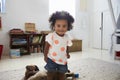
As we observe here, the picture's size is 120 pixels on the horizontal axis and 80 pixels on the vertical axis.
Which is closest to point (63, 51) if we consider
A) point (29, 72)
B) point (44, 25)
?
point (29, 72)

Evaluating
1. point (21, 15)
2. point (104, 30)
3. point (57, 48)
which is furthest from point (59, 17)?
point (104, 30)

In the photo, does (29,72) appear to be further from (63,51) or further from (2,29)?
(2,29)

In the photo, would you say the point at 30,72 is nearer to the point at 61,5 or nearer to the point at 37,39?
the point at 37,39

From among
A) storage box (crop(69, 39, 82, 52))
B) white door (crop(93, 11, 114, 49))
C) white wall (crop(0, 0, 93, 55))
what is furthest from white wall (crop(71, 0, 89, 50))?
storage box (crop(69, 39, 82, 52))

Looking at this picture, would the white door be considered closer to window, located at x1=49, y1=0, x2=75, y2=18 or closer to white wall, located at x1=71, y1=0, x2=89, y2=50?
white wall, located at x1=71, y1=0, x2=89, y2=50

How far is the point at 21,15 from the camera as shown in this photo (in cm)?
498

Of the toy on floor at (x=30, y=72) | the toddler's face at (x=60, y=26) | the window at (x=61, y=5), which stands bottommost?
the toy on floor at (x=30, y=72)

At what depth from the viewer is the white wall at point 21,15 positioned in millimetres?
4734

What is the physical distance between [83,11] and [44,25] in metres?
1.85

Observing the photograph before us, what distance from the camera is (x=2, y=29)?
4.68 metres

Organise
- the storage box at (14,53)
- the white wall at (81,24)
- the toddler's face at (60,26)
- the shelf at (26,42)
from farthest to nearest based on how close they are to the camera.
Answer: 1. the white wall at (81,24)
2. the shelf at (26,42)
3. the storage box at (14,53)
4. the toddler's face at (60,26)

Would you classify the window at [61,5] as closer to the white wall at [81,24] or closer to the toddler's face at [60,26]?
the white wall at [81,24]

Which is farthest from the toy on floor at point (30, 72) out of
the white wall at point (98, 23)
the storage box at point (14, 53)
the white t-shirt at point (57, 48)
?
the white wall at point (98, 23)

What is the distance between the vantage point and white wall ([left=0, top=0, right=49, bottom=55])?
4.73 m
